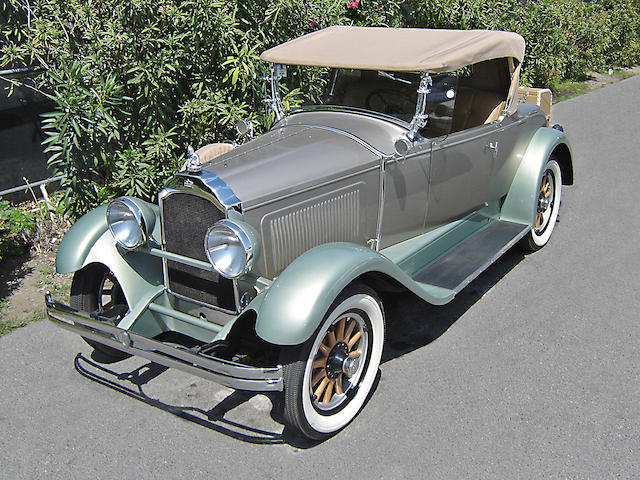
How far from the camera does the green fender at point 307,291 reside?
2.66 m

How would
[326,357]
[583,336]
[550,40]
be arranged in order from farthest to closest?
1. [550,40]
2. [583,336]
3. [326,357]

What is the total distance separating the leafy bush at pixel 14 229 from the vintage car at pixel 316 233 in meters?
1.83

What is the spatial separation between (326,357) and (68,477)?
1375 millimetres

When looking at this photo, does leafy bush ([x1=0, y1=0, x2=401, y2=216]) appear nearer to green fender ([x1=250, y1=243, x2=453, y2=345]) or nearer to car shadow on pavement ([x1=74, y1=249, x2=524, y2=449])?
car shadow on pavement ([x1=74, y1=249, x2=524, y2=449])

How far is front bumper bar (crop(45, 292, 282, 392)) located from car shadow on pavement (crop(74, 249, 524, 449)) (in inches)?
21.3

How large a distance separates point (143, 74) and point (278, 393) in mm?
2863

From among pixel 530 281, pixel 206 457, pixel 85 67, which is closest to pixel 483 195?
pixel 530 281

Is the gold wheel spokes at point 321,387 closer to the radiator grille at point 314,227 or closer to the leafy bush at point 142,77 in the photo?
the radiator grille at point 314,227

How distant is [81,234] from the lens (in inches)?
136

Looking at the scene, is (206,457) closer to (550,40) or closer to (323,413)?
(323,413)

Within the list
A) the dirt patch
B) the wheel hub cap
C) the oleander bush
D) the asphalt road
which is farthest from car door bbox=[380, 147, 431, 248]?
the dirt patch

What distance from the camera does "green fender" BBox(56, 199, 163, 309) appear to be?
3.39 meters

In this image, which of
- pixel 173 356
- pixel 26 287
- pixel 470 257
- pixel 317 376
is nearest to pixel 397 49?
pixel 470 257

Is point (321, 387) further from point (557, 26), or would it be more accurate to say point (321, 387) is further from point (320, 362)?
point (557, 26)
